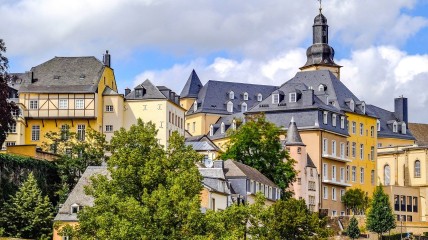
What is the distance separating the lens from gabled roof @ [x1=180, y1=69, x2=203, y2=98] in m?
159

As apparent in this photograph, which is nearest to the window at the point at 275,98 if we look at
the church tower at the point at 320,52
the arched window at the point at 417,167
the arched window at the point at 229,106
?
the arched window at the point at 417,167

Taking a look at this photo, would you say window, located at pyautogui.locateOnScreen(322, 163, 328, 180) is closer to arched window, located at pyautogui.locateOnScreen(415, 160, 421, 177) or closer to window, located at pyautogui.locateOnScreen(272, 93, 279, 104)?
window, located at pyautogui.locateOnScreen(272, 93, 279, 104)

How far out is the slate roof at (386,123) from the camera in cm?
15088

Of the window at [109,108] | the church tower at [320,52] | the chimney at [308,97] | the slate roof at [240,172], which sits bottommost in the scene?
the slate roof at [240,172]

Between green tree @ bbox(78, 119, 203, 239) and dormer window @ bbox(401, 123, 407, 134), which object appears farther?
dormer window @ bbox(401, 123, 407, 134)

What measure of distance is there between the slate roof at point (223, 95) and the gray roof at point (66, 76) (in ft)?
113

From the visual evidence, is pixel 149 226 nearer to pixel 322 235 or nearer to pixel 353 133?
pixel 322 235

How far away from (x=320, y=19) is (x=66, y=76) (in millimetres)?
46866

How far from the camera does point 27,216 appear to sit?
82.0 meters

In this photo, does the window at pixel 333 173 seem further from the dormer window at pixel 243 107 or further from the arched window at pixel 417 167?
the dormer window at pixel 243 107

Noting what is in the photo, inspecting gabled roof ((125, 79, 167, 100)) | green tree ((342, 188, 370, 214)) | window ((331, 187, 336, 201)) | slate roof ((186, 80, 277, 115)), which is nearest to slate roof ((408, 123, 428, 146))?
slate roof ((186, 80, 277, 115))

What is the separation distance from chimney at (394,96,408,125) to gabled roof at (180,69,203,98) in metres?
25.8

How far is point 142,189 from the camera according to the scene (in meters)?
71.1

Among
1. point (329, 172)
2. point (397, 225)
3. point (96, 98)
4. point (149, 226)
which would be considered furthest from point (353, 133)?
point (149, 226)
